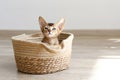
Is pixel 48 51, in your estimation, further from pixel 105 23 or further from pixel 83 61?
pixel 105 23

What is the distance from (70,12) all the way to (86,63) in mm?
1277

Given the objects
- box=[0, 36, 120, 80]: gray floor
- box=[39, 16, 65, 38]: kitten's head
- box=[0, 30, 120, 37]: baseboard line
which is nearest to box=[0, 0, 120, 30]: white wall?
box=[0, 30, 120, 37]: baseboard line

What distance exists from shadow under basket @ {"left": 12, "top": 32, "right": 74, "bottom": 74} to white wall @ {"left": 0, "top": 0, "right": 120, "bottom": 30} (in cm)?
143

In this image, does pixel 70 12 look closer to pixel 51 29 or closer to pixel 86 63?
pixel 86 63

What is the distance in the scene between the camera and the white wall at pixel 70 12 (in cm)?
315

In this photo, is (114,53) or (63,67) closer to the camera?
(63,67)

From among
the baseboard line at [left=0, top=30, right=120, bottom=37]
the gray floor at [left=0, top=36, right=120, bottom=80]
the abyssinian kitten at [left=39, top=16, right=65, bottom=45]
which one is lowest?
the gray floor at [left=0, top=36, right=120, bottom=80]

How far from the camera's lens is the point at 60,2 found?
3.16m

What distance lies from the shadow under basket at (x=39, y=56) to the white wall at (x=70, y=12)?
143cm

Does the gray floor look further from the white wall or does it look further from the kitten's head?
the white wall

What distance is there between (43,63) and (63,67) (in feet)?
0.53

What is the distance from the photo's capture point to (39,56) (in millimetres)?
1678

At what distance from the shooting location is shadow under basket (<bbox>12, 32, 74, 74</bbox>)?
1.67 metres

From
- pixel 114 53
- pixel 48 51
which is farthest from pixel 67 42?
pixel 114 53
